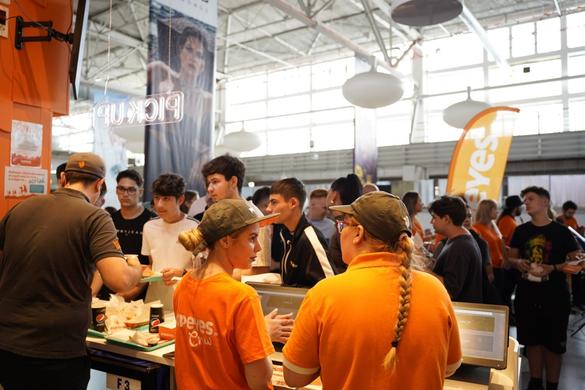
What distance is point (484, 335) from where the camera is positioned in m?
1.76

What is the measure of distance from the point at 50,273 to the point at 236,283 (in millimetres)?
817

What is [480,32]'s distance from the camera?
31.1 ft

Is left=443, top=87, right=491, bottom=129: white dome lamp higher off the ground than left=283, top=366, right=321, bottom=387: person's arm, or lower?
higher

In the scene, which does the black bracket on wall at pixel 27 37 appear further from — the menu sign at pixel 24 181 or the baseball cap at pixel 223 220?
the baseball cap at pixel 223 220

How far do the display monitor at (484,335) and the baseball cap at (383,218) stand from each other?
656mm

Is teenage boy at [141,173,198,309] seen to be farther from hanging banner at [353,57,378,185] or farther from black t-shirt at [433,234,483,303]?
hanging banner at [353,57,378,185]

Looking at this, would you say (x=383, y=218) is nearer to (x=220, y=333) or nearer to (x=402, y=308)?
(x=402, y=308)

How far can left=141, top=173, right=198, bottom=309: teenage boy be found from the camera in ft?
9.46

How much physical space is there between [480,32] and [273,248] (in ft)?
27.3

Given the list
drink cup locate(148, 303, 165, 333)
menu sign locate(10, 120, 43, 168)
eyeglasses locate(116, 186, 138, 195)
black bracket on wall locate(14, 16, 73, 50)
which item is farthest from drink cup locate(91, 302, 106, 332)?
black bracket on wall locate(14, 16, 73, 50)

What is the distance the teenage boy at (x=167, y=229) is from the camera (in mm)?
2883

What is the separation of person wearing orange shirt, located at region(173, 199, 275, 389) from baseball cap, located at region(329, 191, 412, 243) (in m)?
0.45

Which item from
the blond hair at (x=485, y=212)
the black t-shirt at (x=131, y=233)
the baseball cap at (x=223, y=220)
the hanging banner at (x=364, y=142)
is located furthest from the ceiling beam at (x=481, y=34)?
the baseball cap at (x=223, y=220)

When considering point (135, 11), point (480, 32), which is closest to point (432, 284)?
point (480, 32)
